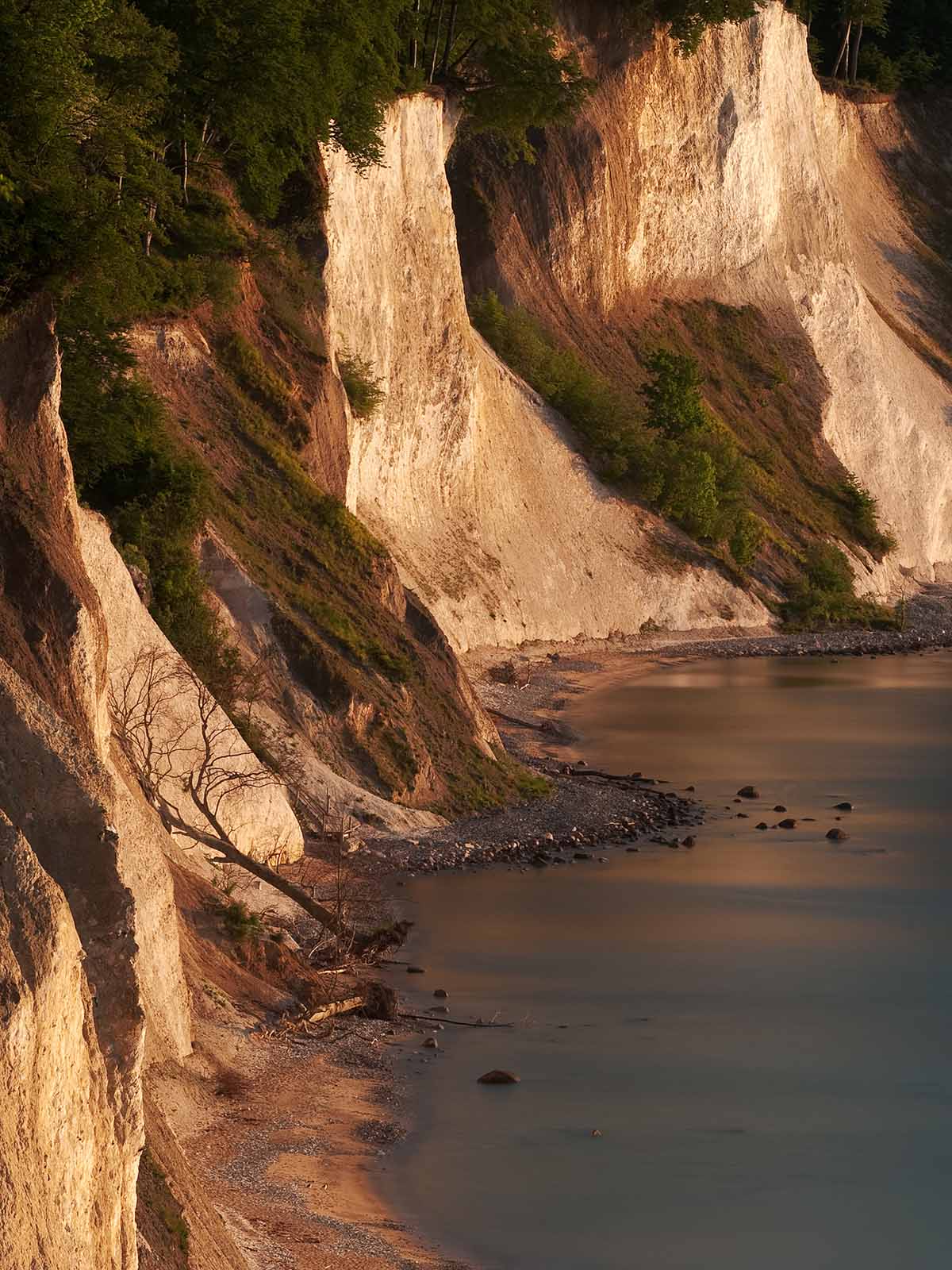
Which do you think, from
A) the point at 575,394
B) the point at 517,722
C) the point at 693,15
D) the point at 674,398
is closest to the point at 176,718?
the point at 517,722

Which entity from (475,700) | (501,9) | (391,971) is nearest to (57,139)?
(391,971)

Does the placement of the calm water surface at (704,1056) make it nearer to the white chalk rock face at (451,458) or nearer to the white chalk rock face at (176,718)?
the white chalk rock face at (176,718)

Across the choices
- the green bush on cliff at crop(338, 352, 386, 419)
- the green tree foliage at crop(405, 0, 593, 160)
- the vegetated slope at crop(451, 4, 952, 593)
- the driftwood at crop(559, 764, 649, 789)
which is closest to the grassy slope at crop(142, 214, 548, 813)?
the driftwood at crop(559, 764, 649, 789)

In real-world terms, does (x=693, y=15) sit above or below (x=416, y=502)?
above

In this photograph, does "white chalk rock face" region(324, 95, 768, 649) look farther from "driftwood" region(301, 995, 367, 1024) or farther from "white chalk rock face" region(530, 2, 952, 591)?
"driftwood" region(301, 995, 367, 1024)

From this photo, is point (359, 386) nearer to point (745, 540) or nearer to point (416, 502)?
point (416, 502)
